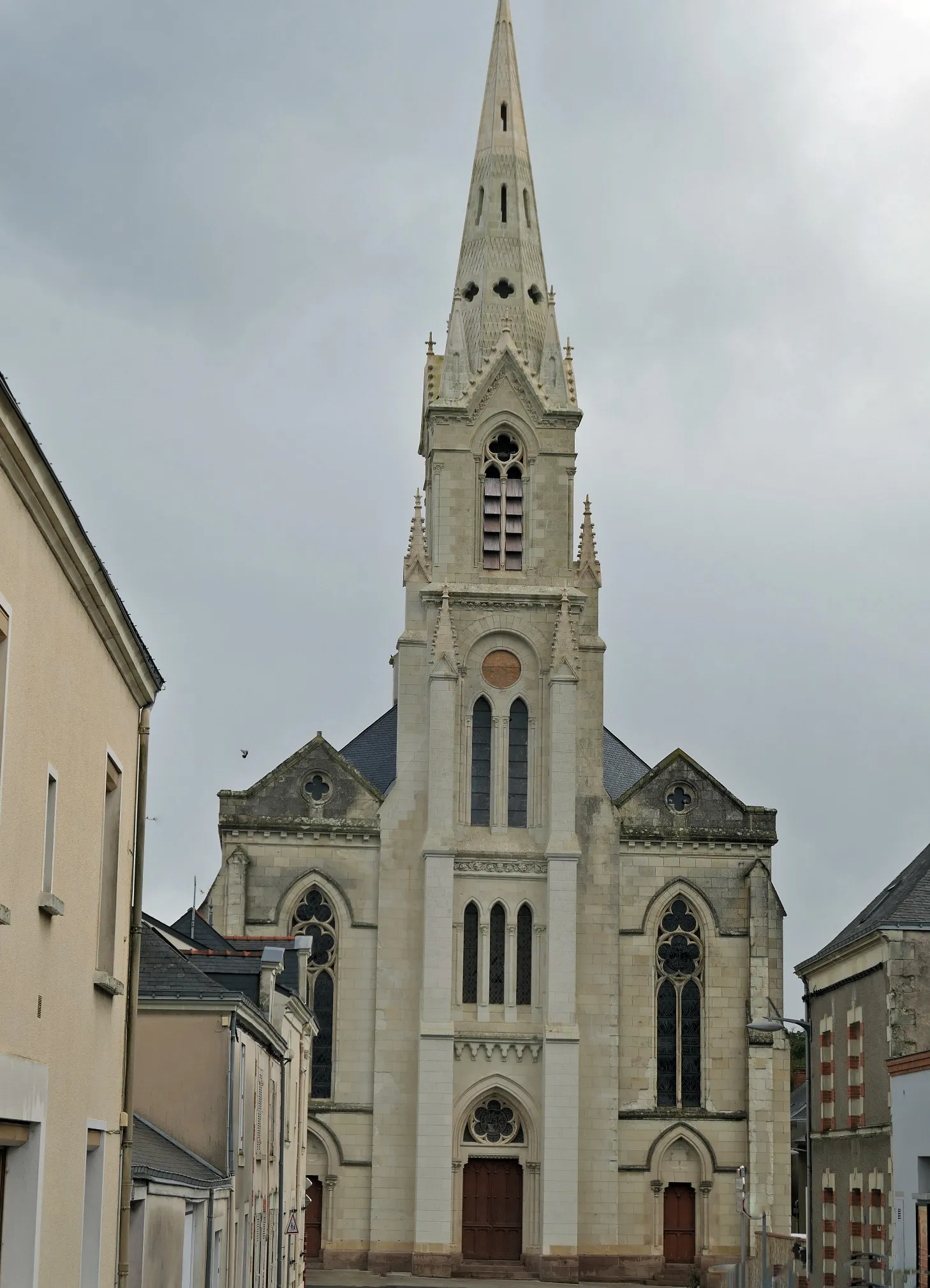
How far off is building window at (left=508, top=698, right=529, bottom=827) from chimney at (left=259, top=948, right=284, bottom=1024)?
64.4 feet

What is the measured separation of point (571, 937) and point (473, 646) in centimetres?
838

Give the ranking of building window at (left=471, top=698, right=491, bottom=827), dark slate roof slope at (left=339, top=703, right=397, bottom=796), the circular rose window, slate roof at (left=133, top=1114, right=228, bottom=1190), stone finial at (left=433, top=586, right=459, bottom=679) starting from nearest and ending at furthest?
slate roof at (left=133, top=1114, right=228, bottom=1190) → stone finial at (left=433, top=586, right=459, bottom=679) → building window at (left=471, top=698, right=491, bottom=827) → the circular rose window → dark slate roof slope at (left=339, top=703, right=397, bottom=796)

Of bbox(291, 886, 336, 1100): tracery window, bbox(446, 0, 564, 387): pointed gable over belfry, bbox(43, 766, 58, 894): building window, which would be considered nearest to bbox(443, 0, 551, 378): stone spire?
bbox(446, 0, 564, 387): pointed gable over belfry

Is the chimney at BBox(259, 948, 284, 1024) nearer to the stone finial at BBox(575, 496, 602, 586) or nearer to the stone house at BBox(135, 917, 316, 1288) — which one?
the stone house at BBox(135, 917, 316, 1288)

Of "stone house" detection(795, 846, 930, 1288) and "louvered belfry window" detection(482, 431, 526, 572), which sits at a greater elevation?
"louvered belfry window" detection(482, 431, 526, 572)

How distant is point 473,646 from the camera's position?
2026 inches

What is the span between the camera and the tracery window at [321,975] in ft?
161

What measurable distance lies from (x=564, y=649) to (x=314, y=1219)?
16.3 meters

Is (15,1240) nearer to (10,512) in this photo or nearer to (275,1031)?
(10,512)

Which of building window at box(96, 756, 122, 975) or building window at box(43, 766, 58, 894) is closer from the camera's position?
building window at box(43, 766, 58, 894)

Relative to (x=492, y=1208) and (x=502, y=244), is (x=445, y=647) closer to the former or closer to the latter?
(x=502, y=244)

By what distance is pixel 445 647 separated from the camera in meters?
50.4

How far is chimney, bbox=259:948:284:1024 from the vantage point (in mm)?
30422

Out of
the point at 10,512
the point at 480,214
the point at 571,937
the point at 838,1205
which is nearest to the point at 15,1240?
the point at 10,512
